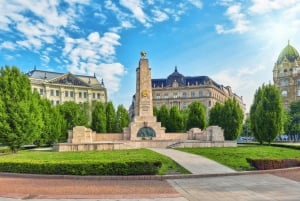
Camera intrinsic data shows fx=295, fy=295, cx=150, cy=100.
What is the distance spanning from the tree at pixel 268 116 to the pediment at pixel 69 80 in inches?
3207

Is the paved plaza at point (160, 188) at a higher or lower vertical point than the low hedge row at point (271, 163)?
lower

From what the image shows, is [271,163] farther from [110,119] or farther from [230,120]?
[110,119]

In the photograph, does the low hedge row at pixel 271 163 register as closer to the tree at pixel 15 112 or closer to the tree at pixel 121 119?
the tree at pixel 15 112

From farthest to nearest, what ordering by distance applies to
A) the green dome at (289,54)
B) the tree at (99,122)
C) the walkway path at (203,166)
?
the green dome at (289,54) < the tree at (99,122) < the walkway path at (203,166)

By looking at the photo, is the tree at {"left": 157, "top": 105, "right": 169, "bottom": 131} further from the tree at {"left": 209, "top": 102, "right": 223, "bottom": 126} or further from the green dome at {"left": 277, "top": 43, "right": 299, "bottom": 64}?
the green dome at {"left": 277, "top": 43, "right": 299, "bottom": 64}

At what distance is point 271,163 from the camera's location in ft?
56.8

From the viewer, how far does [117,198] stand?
1106cm

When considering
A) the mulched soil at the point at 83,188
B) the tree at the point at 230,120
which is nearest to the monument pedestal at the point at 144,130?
the tree at the point at 230,120

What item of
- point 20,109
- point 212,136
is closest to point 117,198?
point 20,109

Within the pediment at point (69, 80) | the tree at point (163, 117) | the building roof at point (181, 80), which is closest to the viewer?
the tree at point (163, 117)

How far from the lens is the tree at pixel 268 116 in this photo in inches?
1496

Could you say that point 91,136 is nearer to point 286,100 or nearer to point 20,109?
point 20,109

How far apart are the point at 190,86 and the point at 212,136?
3036 inches

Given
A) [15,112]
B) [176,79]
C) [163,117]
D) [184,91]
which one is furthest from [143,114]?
[176,79]
